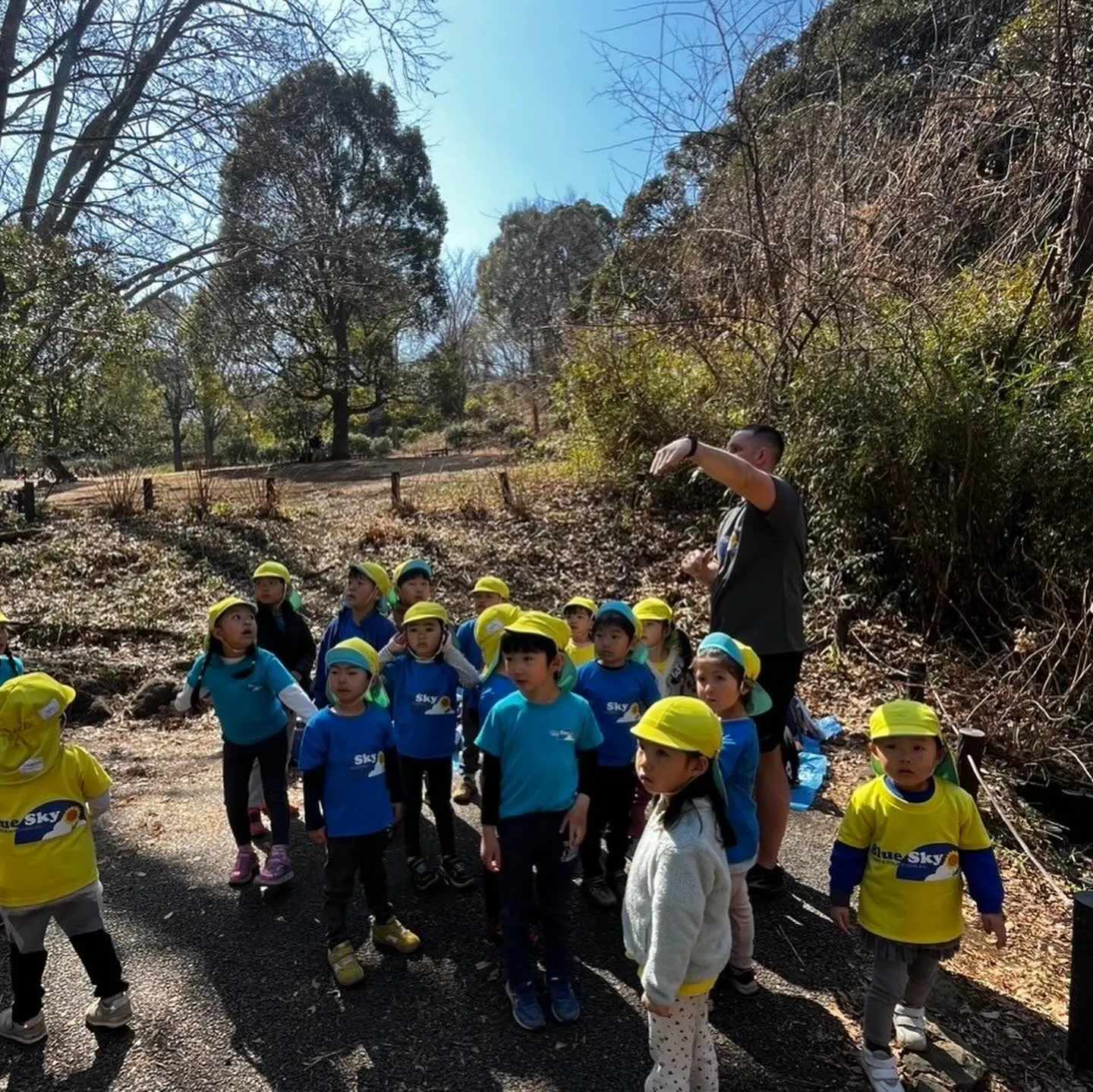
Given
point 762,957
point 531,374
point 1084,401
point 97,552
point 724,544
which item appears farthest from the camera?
point 531,374

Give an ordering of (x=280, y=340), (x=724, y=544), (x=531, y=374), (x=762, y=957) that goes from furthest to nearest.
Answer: (x=280, y=340) → (x=531, y=374) → (x=724, y=544) → (x=762, y=957)

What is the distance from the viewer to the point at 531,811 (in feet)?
8.72

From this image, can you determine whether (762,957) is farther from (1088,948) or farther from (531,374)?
(531,374)

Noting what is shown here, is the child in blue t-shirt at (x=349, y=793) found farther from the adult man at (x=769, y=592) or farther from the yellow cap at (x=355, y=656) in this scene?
the adult man at (x=769, y=592)

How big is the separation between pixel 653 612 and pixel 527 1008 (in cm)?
190

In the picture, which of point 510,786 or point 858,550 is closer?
point 510,786

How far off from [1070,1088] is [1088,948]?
1.52ft

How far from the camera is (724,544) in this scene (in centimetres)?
332

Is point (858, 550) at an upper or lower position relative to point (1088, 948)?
upper

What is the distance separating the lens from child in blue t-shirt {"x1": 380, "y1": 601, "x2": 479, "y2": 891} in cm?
346

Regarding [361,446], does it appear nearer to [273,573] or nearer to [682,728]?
[273,573]

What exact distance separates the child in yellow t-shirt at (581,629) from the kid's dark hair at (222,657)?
5.46 ft

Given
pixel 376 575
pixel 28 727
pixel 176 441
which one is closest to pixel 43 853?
pixel 28 727

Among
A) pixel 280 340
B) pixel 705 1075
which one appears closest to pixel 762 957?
pixel 705 1075
